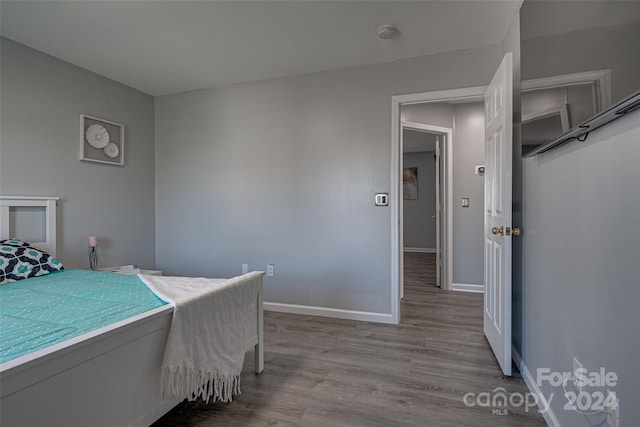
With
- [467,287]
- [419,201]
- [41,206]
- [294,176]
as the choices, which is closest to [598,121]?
[294,176]

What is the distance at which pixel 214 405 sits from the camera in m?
1.77

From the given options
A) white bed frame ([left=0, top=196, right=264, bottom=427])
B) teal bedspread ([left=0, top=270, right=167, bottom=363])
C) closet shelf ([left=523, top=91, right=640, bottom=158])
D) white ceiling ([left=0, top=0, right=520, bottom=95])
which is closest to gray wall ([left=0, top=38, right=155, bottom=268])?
white ceiling ([left=0, top=0, right=520, bottom=95])

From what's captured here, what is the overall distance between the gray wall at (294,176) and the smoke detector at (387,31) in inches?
19.5

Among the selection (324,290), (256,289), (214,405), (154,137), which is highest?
(154,137)

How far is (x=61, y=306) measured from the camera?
1.56m

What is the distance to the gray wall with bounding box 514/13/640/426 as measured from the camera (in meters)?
0.93

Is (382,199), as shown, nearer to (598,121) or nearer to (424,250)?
(598,121)

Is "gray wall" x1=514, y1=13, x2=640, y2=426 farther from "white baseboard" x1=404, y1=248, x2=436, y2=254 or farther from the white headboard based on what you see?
"white baseboard" x1=404, y1=248, x2=436, y2=254

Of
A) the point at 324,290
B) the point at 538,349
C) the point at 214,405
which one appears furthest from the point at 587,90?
the point at 324,290

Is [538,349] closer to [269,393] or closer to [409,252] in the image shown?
[269,393]

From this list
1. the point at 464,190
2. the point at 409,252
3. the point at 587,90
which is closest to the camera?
the point at 587,90

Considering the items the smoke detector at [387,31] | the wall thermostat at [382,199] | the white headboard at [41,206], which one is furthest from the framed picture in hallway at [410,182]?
the white headboard at [41,206]

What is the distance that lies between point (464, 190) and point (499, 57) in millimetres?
1948

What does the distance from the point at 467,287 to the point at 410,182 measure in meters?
4.32
